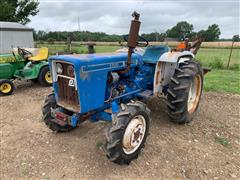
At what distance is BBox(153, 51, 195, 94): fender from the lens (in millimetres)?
3984

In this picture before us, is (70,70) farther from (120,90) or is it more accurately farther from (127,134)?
(127,134)

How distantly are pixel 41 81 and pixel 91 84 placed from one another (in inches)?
182

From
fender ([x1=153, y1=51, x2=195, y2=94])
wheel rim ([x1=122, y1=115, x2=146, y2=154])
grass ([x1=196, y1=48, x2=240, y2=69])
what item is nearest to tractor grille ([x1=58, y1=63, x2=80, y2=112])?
wheel rim ([x1=122, y1=115, x2=146, y2=154])

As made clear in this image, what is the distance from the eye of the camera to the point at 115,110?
130 inches

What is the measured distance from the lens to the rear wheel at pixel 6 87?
6.54 metres

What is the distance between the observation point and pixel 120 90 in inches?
146

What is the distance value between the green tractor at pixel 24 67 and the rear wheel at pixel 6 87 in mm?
80

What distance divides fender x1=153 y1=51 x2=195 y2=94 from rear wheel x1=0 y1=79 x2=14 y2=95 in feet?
14.4

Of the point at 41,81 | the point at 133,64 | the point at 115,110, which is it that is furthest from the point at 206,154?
the point at 41,81

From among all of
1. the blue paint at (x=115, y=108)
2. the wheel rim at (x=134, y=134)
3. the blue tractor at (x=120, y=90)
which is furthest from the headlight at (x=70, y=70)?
the wheel rim at (x=134, y=134)

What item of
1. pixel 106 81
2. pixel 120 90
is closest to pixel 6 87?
pixel 120 90

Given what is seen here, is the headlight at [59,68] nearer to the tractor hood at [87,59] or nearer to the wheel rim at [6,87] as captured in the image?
the tractor hood at [87,59]

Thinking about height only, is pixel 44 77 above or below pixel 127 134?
below

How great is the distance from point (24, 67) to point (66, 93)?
4.65 meters
